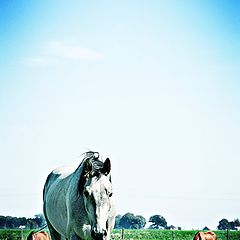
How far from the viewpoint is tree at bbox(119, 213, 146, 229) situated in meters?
98.1

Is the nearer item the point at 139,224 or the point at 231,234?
the point at 231,234

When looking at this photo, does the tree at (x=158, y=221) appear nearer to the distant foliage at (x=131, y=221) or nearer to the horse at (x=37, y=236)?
the distant foliage at (x=131, y=221)

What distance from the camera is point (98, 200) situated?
6.49m

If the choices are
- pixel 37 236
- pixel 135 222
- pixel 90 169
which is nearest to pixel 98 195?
pixel 90 169

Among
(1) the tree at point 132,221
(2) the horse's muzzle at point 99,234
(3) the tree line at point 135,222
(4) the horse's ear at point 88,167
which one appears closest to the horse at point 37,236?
(4) the horse's ear at point 88,167

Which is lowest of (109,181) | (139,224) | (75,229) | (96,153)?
(75,229)

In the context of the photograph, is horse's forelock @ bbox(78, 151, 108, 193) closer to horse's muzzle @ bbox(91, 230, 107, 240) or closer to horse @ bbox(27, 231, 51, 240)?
horse's muzzle @ bbox(91, 230, 107, 240)

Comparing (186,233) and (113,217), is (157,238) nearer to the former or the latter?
(186,233)

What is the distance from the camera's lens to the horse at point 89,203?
254 inches

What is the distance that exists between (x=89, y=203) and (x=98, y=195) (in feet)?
0.56

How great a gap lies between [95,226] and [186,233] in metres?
44.9

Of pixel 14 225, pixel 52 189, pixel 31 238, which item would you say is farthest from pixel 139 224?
pixel 52 189

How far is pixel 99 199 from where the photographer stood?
21.3 feet

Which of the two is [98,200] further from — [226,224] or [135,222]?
[135,222]
